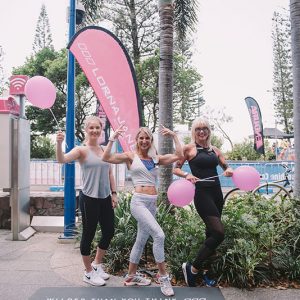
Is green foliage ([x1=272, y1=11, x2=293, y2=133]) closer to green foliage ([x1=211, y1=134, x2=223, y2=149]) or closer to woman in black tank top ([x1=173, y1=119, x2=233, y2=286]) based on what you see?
green foliage ([x1=211, y1=134, x2=223, y2=149])

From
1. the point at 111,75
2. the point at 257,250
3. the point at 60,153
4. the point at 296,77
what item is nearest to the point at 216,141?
the point at 296,77

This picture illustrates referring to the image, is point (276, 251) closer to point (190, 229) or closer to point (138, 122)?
point (190, 229)

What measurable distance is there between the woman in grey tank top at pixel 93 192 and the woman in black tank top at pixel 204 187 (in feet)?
2.76

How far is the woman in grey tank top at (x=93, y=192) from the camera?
13.3 feet

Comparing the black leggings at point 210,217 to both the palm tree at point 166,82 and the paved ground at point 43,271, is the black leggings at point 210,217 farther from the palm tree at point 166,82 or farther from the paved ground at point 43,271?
Answer: the palm tree at point 166,82

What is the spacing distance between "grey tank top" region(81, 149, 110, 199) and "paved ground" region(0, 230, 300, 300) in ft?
3.46

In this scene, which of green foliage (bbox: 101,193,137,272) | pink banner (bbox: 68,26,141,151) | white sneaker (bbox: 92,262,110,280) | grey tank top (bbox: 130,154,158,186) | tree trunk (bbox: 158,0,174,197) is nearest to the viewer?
grey tank top (bbox: 130,154,158,186)

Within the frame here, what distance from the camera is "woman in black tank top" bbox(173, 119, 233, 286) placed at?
12.7 ft

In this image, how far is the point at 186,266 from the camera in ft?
13.3

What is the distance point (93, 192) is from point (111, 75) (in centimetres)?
237

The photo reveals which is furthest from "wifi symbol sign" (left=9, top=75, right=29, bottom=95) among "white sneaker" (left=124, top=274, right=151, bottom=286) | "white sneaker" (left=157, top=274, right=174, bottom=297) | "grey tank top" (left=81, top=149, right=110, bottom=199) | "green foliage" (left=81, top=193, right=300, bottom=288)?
"white sneaker" (left=157, top=274, right=174, bottom=297)

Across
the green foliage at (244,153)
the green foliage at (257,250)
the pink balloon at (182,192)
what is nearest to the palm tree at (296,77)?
the green foliage at (257,250)

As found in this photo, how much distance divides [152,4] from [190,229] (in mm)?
21904

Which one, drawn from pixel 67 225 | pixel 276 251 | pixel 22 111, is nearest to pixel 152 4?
pixel 22 111
